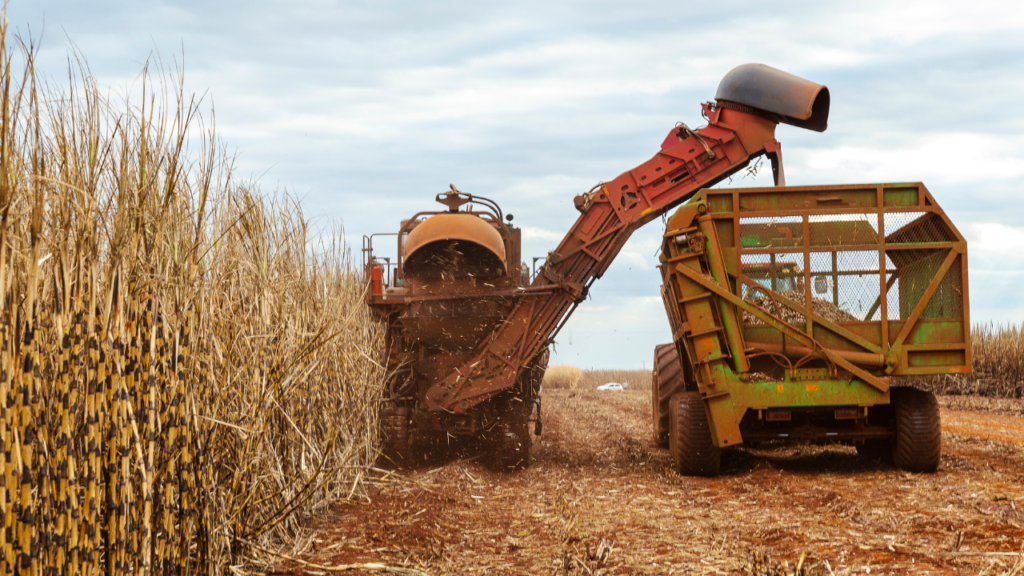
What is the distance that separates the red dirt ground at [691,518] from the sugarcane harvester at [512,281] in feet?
2.31

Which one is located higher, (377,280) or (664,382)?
(377,280)

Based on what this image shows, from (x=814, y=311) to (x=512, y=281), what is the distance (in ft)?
10.7

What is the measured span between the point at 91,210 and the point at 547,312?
6.69 m

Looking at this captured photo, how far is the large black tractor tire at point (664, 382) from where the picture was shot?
1046 centimetres

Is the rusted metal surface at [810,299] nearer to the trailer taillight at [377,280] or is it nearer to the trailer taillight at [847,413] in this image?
the trailer taillight at [847,413]

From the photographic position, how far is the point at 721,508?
7105 millimetres

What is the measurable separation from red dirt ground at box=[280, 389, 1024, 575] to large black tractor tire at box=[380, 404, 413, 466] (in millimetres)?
375

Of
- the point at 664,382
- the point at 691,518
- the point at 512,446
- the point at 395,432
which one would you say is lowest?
the point at 691,518

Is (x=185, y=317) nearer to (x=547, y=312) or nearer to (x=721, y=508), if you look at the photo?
(x=721, y=508)

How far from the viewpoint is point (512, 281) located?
10102 mm

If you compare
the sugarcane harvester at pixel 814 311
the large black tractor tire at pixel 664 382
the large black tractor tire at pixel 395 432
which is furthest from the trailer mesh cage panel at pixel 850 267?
the large black tractor tire at pixel 395 432

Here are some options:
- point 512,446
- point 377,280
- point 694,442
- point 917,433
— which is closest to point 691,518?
point 694,442

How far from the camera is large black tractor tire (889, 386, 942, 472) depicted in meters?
8.48

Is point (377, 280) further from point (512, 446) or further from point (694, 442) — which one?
point (694, 442)
